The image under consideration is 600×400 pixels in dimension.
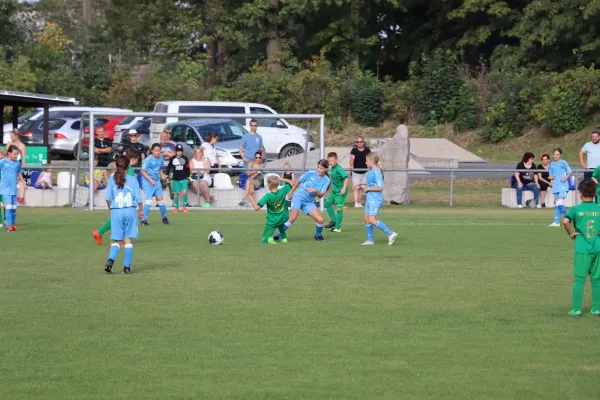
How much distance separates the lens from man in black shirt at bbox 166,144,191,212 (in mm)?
27812

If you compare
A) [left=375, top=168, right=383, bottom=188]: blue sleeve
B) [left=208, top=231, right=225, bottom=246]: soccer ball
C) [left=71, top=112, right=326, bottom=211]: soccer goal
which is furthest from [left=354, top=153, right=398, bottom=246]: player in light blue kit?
[left=71, top=112, right=326, bottom=211]: soccer goal

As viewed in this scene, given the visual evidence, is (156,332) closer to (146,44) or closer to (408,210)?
(408,210)

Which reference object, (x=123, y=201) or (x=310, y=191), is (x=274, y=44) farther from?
(x=123, y=201)

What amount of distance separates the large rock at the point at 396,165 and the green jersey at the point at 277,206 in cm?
1123

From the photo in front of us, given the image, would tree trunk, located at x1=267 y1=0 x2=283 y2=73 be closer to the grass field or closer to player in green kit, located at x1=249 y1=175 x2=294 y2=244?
player in green kit, located at x1=249 y1=175 x2=294 y2=244

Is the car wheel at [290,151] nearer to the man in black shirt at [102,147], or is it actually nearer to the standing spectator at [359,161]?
the standing spectator at [359,161]

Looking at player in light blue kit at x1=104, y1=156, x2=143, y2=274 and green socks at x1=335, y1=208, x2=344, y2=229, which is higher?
player in light blue kit at x1=104, y1=156, x2=143, y2=274

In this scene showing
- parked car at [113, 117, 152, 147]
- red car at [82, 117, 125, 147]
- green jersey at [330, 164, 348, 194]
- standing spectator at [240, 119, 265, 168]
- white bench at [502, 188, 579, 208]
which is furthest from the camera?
red car at [82, 117, 125, 147]

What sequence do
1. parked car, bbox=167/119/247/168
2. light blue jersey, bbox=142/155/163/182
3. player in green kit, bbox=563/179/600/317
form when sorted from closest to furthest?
1. player in green kit, bbox=563/179/600/317
2. light blue jersey, bbox=142/155/163/182
3. parked car, bbox=167/119/247/168

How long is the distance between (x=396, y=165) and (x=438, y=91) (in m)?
18.9

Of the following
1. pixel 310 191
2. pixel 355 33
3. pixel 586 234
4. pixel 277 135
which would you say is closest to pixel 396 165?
pixel 277 135

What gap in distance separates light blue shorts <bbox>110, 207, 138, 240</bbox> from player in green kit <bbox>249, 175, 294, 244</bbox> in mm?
4031

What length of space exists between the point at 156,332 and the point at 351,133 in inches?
1545

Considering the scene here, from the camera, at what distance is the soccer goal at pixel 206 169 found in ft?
93.5
